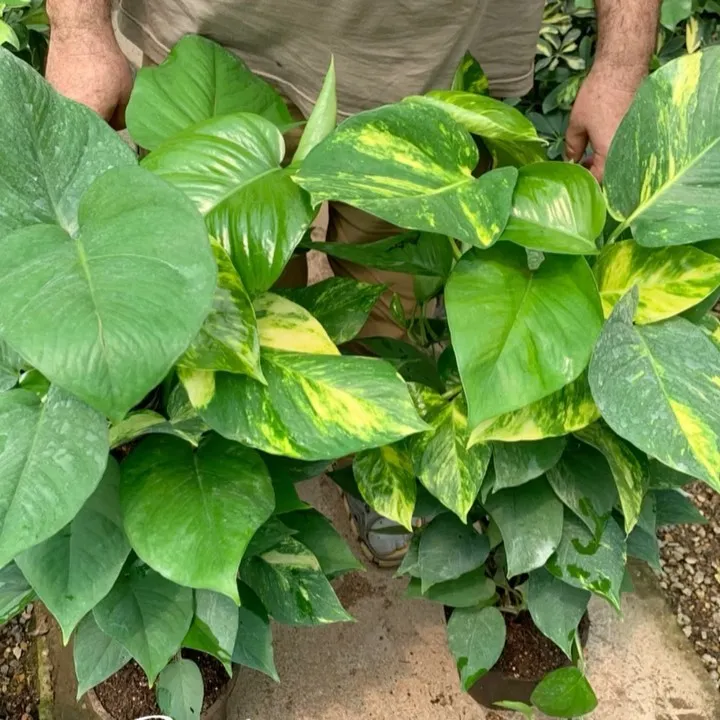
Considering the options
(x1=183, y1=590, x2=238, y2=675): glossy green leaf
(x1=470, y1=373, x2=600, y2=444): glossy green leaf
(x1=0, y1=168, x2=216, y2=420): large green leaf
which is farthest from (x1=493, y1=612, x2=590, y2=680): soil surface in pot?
(x1=0, y1=168, x2=216, y2=420): large green leaf

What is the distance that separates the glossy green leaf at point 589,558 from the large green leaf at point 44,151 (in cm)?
58

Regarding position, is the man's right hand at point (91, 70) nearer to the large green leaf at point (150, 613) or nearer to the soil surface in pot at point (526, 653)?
the large green leaf at point (150, 613)

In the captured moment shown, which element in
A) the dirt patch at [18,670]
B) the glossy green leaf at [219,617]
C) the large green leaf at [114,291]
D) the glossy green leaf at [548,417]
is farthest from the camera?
the dirt patch at [18,670]

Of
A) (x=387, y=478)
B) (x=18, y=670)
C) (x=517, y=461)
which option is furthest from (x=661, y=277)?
(x=18, y=670)

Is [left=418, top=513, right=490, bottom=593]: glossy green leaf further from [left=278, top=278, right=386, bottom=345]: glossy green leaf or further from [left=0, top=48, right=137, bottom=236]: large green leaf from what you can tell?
[left=0, top=48, right=137, bottom=236]: large green leaf

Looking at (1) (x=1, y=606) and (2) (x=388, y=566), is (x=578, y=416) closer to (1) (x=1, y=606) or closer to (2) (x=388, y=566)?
(1) (x=1, y=606)

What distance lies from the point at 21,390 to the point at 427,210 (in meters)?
0.33

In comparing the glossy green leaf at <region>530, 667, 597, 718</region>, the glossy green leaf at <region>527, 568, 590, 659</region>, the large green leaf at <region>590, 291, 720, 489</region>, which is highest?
the large green leaf at <region>590, 291, 720, 489</region>

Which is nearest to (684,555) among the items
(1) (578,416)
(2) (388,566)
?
(2) (388,566)

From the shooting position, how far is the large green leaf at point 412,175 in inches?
22.3

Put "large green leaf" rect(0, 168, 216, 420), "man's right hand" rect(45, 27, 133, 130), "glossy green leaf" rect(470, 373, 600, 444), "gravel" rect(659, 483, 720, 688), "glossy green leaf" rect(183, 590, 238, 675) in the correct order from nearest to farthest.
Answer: "large green leaf" rect(0, 168, 216, 420), "glossy green leaf" rect(470, 373, 600, 444), "glossy green leaf" rect(183, 590, 238, 675), "man's right hand" rect(45, 27, 133, 130), "gravel" rect(659, 483, 720, 688)

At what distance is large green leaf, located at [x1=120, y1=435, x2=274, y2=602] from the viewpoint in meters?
0.62

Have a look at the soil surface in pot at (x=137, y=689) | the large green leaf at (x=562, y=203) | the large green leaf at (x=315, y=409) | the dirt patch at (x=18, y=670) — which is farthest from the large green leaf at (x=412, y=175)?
the dirt patch at (x=18, y=670)

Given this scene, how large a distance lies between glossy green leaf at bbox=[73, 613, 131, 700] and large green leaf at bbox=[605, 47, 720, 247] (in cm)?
66
